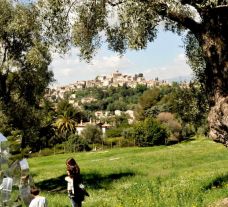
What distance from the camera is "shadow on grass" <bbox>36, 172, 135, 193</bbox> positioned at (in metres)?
31.4

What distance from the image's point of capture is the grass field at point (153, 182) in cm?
1677

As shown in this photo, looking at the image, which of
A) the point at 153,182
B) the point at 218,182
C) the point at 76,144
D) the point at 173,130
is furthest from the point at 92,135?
the point at 218,182

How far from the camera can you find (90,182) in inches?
1324

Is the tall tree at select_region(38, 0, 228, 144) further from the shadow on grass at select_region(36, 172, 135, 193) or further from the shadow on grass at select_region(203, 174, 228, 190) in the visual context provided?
the shadow on grass at select_region(36, 172, 135, 193)

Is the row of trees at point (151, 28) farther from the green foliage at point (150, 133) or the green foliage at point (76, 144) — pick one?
the green foliage at point (76, 144)

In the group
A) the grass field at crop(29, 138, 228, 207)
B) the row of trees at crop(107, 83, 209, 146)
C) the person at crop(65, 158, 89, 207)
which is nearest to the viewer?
the person at crop(65, 158, 89, 207)

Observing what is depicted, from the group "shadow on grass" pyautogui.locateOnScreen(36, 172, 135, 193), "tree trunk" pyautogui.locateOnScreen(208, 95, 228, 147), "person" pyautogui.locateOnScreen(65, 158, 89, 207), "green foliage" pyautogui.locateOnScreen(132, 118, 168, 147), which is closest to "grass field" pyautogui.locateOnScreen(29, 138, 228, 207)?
"shadow on grass" pyautogui.locateOnScreen(36, 172, 135, 193)

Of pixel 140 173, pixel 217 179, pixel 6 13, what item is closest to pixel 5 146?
pixel 217 179

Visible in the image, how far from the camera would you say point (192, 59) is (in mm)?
20156

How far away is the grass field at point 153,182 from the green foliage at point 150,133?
30779mm

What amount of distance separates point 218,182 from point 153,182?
13.1ft

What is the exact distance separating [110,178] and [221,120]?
2084 cm

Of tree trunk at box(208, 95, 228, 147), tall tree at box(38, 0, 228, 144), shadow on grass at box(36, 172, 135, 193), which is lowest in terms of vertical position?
shadow on grass at box(36, 172, 135, 193)

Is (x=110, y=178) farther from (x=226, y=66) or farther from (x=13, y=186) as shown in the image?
(x=13, y=186)
